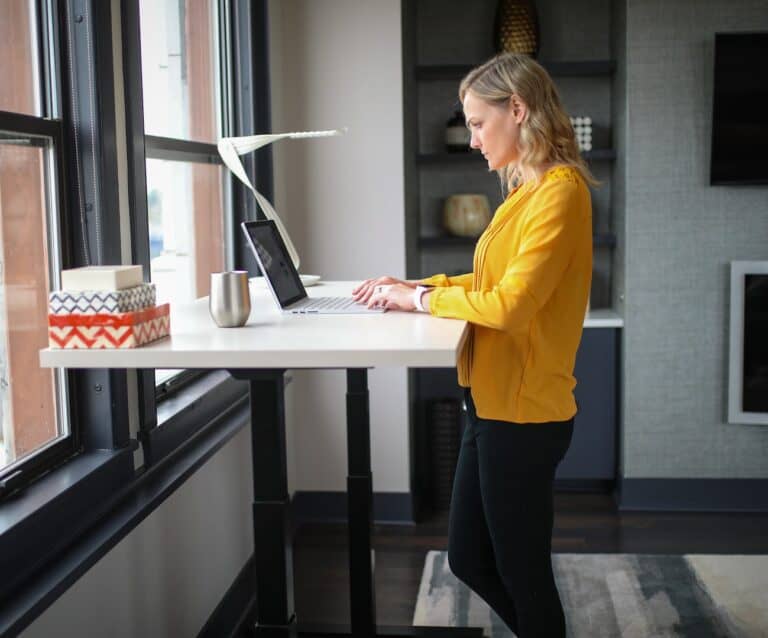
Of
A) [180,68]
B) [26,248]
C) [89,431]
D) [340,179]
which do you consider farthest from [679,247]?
[26,248]

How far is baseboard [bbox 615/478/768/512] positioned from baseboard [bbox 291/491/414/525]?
0.88 metres

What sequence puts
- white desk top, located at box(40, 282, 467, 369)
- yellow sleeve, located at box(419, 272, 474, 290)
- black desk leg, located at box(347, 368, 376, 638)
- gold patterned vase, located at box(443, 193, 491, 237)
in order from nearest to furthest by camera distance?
white desk top, located at box(40, 282, 467, 369) < yellow sleeve, located at box(419, 272, 474, 290) < black desk leg, located at box(347, 368, 376, 638) < gold patterned vase, located at box(443, 193, 491, 237)

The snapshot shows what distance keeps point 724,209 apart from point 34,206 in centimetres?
271

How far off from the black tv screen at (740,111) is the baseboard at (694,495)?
3.85 feet

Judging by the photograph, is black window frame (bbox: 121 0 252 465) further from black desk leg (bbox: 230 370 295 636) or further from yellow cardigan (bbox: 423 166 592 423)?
yellow cardigan (bbox: 423 166 592 423)

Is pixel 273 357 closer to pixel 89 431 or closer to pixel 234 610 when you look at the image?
pixel 89 431

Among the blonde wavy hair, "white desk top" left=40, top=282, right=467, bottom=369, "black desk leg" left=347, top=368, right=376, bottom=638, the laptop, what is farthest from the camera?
"black desk leg" left=347, top=368, right=376, bottom=638

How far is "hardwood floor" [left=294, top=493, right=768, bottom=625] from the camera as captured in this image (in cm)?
325

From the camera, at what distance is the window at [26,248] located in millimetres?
1939

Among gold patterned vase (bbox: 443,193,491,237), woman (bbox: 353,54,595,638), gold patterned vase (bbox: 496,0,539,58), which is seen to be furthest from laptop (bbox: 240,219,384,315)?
gold patterned vase (bbox: 496,0,539,58)

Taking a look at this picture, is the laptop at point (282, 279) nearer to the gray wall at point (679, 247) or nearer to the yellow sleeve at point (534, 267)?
the yellow sleeve at point (534, 267)

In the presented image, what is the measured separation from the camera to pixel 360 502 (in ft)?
8.43

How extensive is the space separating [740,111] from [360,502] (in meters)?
2.23

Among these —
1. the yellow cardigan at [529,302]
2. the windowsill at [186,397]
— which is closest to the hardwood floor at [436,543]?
the windowsill at [186,397]
